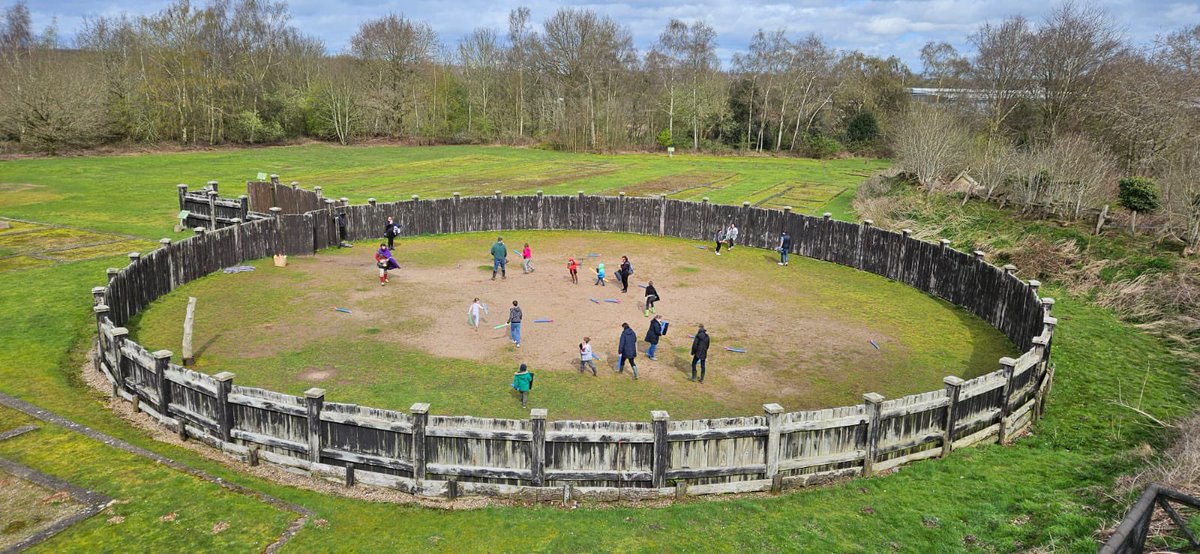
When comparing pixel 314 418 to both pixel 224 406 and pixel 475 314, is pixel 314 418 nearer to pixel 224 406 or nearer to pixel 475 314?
pixel 224 406

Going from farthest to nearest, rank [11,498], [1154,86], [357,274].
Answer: [1154,86] < [357,274] < [11,498]

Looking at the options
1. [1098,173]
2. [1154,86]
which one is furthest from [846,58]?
[1098,173]

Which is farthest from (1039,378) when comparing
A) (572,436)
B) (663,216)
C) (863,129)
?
(863,129)

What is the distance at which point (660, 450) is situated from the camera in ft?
37.5

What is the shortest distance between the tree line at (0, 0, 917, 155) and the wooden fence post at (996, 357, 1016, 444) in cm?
6571

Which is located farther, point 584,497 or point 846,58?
point 846,58

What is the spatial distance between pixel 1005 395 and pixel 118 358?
53.8 feet

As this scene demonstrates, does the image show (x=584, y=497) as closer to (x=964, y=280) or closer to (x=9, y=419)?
(x=9, y=419)

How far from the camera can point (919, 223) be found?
3403cm

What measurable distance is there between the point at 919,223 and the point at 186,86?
6606 centimetres

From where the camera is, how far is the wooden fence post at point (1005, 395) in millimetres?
13586

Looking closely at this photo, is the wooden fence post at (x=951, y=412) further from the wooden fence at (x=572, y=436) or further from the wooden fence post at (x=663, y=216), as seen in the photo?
the wooden fence post at (x=663, y=216)

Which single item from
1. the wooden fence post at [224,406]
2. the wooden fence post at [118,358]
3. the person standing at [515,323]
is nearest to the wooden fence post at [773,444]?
the person standing at [515,323]

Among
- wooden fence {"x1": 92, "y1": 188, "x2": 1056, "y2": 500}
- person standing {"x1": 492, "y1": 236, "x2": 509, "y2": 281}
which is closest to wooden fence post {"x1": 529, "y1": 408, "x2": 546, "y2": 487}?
wooden fence {"x1": 92, "y1": 188, "x2": 1056, "y2": 500}
